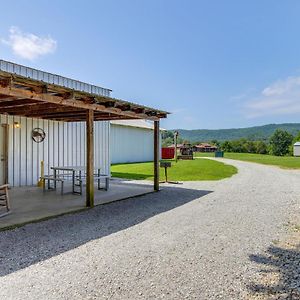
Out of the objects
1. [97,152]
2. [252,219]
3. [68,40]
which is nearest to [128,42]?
[68,40]

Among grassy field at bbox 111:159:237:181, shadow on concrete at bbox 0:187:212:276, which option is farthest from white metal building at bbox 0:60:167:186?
shadow on concrete at bbox 0:187:212:276

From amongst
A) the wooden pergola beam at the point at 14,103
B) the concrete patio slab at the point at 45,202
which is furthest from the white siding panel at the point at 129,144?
the wooden pergola beam at the point at 14,103

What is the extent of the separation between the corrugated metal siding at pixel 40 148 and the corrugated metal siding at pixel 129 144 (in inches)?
371

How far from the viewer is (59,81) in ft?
40.2

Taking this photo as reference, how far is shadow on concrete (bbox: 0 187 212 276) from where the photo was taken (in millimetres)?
3869

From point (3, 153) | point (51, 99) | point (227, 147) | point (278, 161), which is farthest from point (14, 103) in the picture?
point (227, 147)

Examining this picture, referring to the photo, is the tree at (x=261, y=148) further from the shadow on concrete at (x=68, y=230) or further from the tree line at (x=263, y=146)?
the shadow on concrete at (x=68, y=230)

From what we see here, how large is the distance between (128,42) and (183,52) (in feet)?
17.0

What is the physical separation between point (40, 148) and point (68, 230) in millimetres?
7036

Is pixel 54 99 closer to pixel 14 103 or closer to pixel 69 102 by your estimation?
pixel 69 102

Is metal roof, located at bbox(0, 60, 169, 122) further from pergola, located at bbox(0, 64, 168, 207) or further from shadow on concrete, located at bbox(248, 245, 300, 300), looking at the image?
shadow on concrete, located at bbox(248, 245, 300, 300)

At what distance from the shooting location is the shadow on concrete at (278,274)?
2877mm

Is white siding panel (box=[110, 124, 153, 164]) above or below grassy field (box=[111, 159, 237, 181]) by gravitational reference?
above

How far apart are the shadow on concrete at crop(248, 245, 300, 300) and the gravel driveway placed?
0.09m
